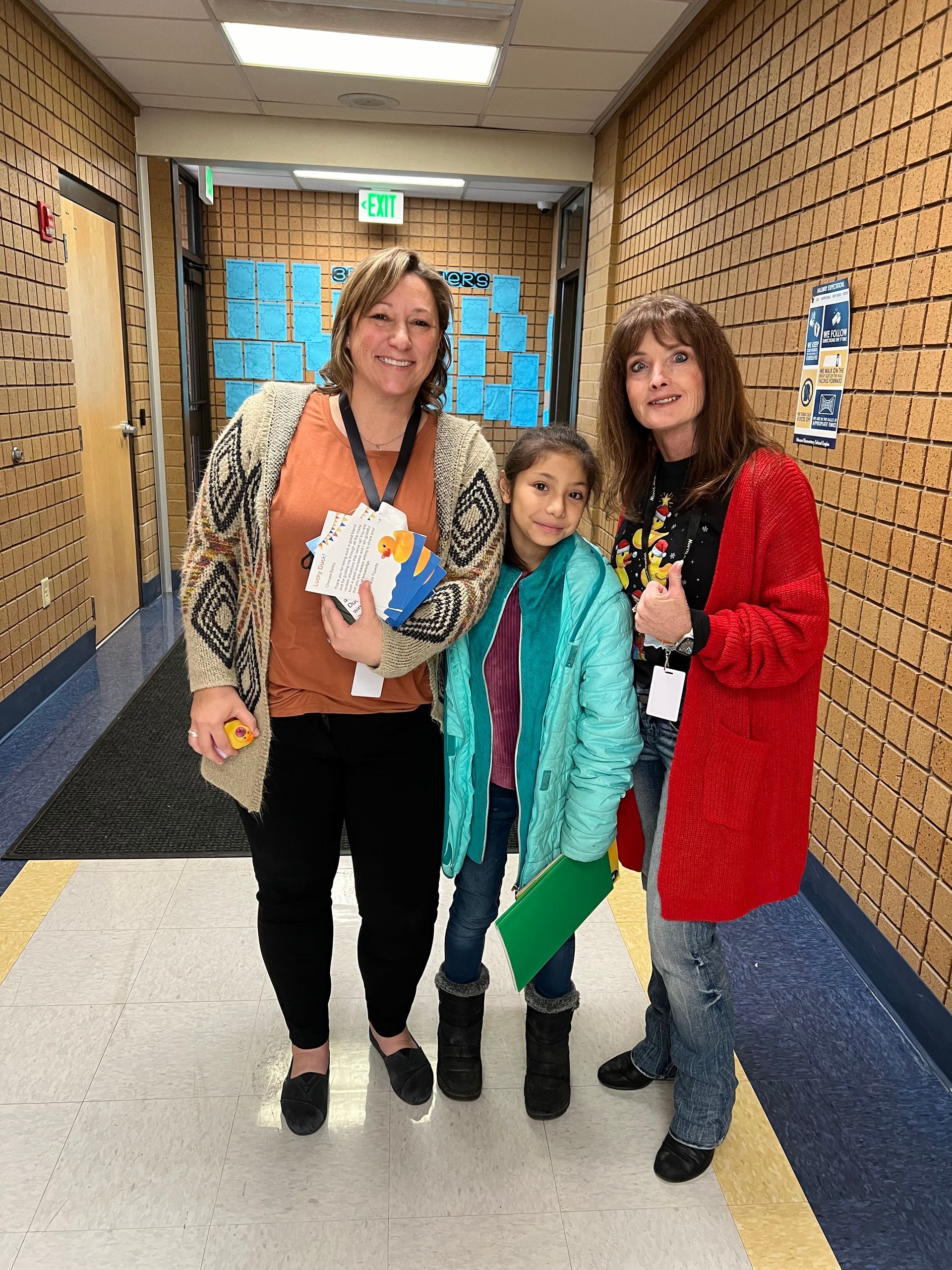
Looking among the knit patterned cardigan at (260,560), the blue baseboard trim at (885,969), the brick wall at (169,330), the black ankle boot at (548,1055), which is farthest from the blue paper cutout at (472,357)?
the black ankle boot at (548,1055)

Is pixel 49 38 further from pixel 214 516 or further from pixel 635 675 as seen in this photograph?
pixel 635 675

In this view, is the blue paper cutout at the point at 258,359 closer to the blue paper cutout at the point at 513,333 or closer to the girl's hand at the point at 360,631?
the blue paper cutout at the point at 513,333

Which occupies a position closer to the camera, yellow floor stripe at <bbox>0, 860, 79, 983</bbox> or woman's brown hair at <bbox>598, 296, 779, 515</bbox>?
woman's brown hair at <bbox>598, 296, 779, 515</bbox>

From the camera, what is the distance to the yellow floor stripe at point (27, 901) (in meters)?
2.11

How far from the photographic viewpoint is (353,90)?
4574 mm

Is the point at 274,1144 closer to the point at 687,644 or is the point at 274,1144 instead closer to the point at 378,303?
the point at 687,644

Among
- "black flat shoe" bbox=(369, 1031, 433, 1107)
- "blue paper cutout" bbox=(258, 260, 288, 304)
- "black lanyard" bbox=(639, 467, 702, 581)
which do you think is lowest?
"black flat shoe" bbox=(369, 1031, 433, 1107)

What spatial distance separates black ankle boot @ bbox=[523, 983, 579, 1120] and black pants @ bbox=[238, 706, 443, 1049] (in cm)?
25

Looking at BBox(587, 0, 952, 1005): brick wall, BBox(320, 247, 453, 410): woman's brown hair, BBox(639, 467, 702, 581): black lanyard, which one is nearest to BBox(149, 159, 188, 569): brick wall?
BBox(587, 0, 952, 1005): brick wall

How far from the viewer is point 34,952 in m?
2.09

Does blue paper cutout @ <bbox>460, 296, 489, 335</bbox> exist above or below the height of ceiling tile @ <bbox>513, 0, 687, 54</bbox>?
below

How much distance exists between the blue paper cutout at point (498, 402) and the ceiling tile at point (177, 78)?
2845 mm

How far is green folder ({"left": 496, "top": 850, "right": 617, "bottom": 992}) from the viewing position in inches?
57.9

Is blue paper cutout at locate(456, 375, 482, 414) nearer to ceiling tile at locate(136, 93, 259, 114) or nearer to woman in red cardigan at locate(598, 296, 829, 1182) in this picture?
ceiling tile at locate(136, 93, 259, 114)
